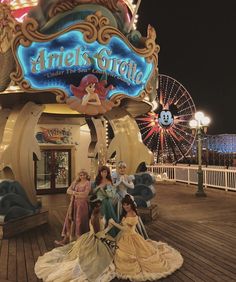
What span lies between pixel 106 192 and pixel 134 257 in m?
1.09

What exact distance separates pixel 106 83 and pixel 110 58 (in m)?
0.54

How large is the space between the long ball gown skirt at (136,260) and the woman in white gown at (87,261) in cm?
14

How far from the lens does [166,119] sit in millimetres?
20109

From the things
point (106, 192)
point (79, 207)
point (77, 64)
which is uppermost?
point (77, 64)

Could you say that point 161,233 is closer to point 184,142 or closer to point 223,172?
point 223,172

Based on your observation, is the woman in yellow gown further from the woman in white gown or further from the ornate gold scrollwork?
the ornate gold scrollwork

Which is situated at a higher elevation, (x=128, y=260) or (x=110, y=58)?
(x=110, y=58)

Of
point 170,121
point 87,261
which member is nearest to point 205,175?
point 170,121

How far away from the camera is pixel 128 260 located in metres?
4.20

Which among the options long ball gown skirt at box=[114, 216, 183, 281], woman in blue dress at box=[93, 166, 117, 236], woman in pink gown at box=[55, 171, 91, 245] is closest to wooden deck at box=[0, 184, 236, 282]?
long ball gown skirt at box=[114, 216, 183, 281]

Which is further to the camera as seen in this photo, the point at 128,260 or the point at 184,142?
the point at 184,142

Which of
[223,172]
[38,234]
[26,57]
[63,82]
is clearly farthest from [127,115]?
[223,172]

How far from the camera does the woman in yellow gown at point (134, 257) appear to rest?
4078 millimetres

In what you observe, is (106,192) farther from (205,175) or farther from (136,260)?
(205,175)
